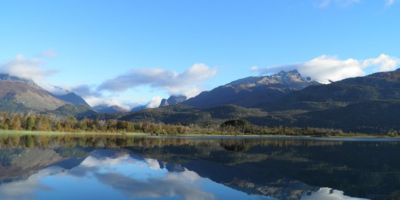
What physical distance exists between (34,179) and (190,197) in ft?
39.3

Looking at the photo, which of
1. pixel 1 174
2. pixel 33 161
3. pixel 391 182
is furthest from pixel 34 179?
pixel 391 182

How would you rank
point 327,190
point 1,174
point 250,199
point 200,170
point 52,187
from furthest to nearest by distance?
1. point 200,170
2. point 1,174
3. point 327,190
4. point 52,187
5. point 250,199

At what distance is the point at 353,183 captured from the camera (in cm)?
2681

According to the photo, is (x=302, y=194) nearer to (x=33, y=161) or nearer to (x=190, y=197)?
(x=190, y=197)

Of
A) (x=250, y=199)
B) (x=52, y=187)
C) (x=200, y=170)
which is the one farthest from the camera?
(x=200, y=170)

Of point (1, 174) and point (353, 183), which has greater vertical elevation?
point (1, 174)

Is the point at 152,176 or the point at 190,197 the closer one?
the point at 190,197

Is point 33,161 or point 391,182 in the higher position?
point 33,161

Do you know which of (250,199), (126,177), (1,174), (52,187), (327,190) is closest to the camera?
(250,199)

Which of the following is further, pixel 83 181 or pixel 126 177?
pixel 126 177

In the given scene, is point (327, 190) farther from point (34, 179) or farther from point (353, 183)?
point (34, 179)

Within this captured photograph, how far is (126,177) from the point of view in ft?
88.1

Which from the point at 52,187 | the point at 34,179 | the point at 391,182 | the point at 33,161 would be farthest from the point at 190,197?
the point at 33,161

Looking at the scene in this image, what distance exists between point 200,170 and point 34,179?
14.6 metres
